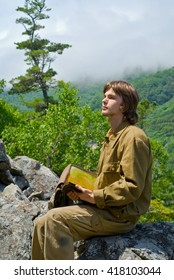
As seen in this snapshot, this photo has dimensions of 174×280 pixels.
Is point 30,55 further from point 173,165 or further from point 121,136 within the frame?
point 173,165

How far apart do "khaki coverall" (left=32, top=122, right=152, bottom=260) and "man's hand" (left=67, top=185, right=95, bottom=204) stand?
0.08 meters

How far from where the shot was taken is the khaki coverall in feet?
19.8

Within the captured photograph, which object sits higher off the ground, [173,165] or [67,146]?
[67,146]

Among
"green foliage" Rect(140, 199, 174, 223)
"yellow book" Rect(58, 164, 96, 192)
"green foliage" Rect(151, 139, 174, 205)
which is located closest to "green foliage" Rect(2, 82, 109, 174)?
"green foliage" Rect(140, 199, 174, 223)

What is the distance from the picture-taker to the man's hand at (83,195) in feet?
20.5

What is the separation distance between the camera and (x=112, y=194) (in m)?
6.09

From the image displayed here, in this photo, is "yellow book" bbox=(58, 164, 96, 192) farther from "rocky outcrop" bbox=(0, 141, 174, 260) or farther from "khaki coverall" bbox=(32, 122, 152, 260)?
"rocky outcrop" bbox=(0, 141, 174, 260)

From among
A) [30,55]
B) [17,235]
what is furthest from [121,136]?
[30,55]

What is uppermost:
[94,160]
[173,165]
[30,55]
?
[30,55]

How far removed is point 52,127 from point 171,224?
2459 centimetres

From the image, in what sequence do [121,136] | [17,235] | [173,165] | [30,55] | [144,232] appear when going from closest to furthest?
1. [121,136]
2. [144,232]
3. [17,235]
4. [30,55]
5. [173,165]

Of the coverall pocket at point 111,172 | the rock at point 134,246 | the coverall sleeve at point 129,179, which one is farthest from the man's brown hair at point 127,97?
the rock at point 134,246

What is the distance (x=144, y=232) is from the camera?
688cm

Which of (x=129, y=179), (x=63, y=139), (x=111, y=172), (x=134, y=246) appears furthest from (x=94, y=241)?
(x=63, y=139)
